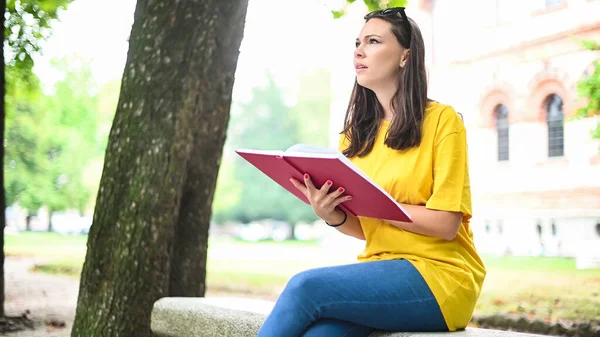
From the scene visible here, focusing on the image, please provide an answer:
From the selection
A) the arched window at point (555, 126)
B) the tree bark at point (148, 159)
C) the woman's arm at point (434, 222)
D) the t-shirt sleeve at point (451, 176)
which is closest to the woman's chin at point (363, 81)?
the t-shirt sleeve at point (451, 176)

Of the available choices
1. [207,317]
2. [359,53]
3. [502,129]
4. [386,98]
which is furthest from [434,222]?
[502,129]

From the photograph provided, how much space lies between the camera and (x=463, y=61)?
8.37 metres

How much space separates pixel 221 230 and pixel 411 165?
1034 inches

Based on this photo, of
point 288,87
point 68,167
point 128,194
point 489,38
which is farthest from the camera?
point 288,87

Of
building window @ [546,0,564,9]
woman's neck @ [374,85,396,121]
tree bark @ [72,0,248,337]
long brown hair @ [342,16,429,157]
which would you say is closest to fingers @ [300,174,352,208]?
long brown hair @ [342,16,429,157]

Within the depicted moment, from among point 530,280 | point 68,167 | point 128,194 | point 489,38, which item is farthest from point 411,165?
point 68,167

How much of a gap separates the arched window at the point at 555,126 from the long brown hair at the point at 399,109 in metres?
5.18

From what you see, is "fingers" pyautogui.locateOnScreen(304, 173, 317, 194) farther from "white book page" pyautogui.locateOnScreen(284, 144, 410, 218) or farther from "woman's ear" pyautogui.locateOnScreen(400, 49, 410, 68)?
"woman's ear" pyautogui.locateOnScreen(400, 49, 410, 68)

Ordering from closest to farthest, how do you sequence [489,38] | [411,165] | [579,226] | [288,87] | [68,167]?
[411,165]
[579,226]
[489,38]
[68,167]
[288,87]

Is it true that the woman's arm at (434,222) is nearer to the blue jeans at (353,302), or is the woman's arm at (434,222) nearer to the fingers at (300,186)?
the blue jeans at (353,302)

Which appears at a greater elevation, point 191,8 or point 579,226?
point 191,8

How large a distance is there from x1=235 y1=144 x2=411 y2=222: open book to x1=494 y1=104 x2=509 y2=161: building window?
6181 millimetres

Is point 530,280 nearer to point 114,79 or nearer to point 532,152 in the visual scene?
point 532,152

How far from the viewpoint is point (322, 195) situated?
203cm
